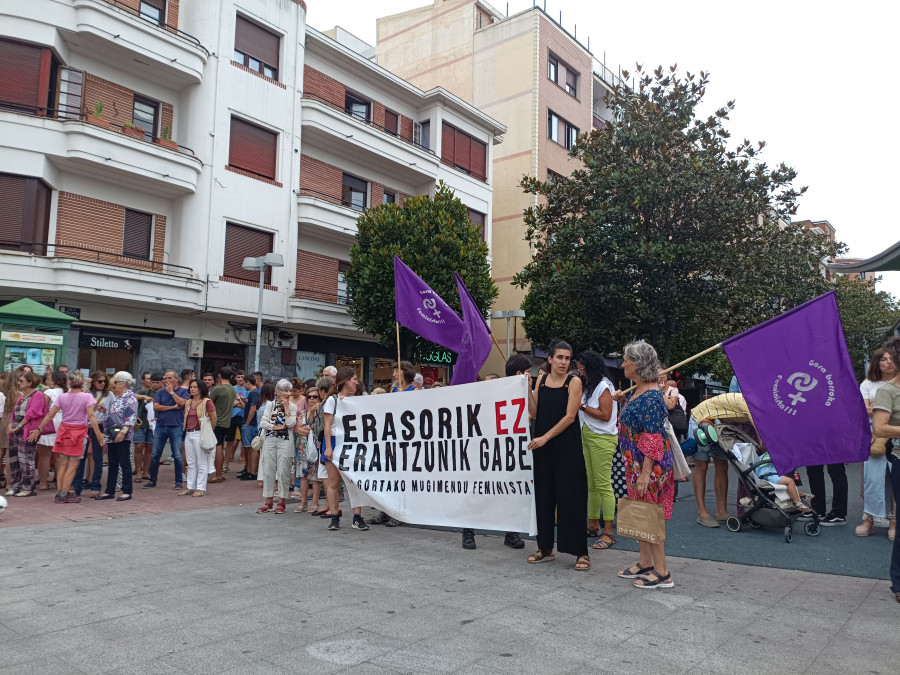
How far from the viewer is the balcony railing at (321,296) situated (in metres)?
22.4

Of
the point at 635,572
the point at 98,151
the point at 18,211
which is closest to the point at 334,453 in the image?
the point at 635,572

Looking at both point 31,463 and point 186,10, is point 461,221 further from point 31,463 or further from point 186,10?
point 31,463

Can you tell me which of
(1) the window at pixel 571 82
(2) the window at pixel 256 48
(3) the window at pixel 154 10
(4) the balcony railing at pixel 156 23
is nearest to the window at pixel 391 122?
(2) the window at pixel 256 48

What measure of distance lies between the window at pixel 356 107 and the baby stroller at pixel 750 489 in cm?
2055

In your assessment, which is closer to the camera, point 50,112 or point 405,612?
point 405,612

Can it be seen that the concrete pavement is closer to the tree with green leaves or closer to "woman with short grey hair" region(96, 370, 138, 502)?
"woman with short grey hair" region(96, 370, 138, 502)

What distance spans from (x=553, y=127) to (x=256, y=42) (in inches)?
625

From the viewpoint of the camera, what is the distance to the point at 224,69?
2041 cm

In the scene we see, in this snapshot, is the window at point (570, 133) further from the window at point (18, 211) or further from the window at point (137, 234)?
the window at point (18, 211)

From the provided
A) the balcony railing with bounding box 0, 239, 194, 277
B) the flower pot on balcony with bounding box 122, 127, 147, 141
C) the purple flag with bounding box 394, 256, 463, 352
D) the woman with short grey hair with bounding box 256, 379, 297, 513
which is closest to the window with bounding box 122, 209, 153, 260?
the balcony railing with bounding box 0, 239, 194, 277

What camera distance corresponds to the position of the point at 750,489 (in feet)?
23.6

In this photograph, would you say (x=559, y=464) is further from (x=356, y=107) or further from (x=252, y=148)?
(x=356, y=107)

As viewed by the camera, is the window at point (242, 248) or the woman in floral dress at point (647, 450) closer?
the woman in floral dress at point (647, 450)

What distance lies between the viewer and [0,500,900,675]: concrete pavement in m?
3.63
